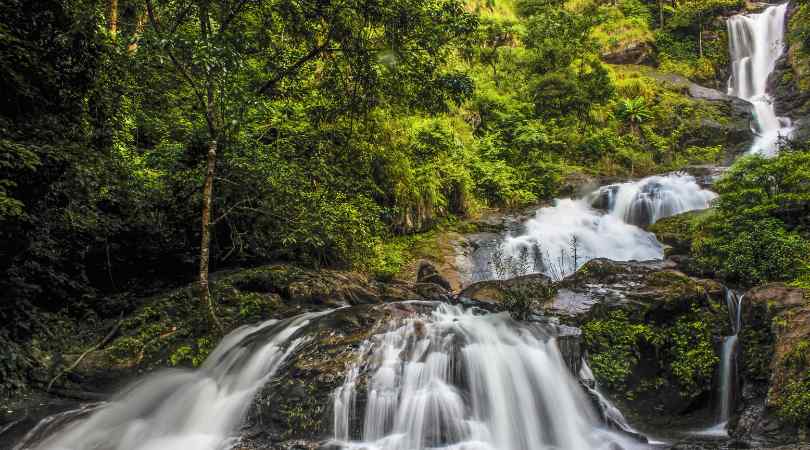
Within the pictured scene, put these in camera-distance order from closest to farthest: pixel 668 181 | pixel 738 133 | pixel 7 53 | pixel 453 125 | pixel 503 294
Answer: pixel 7 53
pixel 503 294
pixel 668 181
pixel 453 125
pixel 738 133

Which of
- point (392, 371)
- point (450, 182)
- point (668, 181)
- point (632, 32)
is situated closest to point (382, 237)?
point (450, 182)

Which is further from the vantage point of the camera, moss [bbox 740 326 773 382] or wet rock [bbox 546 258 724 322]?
wet rock [bbox 546 258 724 322]

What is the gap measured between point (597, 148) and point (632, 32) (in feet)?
37.4

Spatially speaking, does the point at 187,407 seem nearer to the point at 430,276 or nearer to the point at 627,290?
the point at 430,276

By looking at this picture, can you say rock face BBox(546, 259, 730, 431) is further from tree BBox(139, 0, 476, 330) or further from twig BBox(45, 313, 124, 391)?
twig BBox(45, 313, 124, 391)

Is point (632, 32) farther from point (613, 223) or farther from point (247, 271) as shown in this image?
point (247, 271)

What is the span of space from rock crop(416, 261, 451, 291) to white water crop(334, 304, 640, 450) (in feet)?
12.6

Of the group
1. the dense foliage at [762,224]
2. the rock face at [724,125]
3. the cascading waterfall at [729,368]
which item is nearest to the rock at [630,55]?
the rock face at [724,125]

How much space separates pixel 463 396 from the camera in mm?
5473

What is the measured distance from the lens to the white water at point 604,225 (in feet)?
39.8

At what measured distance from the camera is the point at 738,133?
62.1 feet

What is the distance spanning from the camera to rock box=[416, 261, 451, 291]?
10.3 metres

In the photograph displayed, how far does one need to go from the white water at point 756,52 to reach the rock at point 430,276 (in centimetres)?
1961

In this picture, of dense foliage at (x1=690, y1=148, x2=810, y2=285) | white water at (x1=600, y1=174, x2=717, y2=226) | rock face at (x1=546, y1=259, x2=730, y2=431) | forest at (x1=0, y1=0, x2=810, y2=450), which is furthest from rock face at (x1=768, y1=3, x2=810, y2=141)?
rock face at (x1=546, y1=259, x2=730, y2=431)
